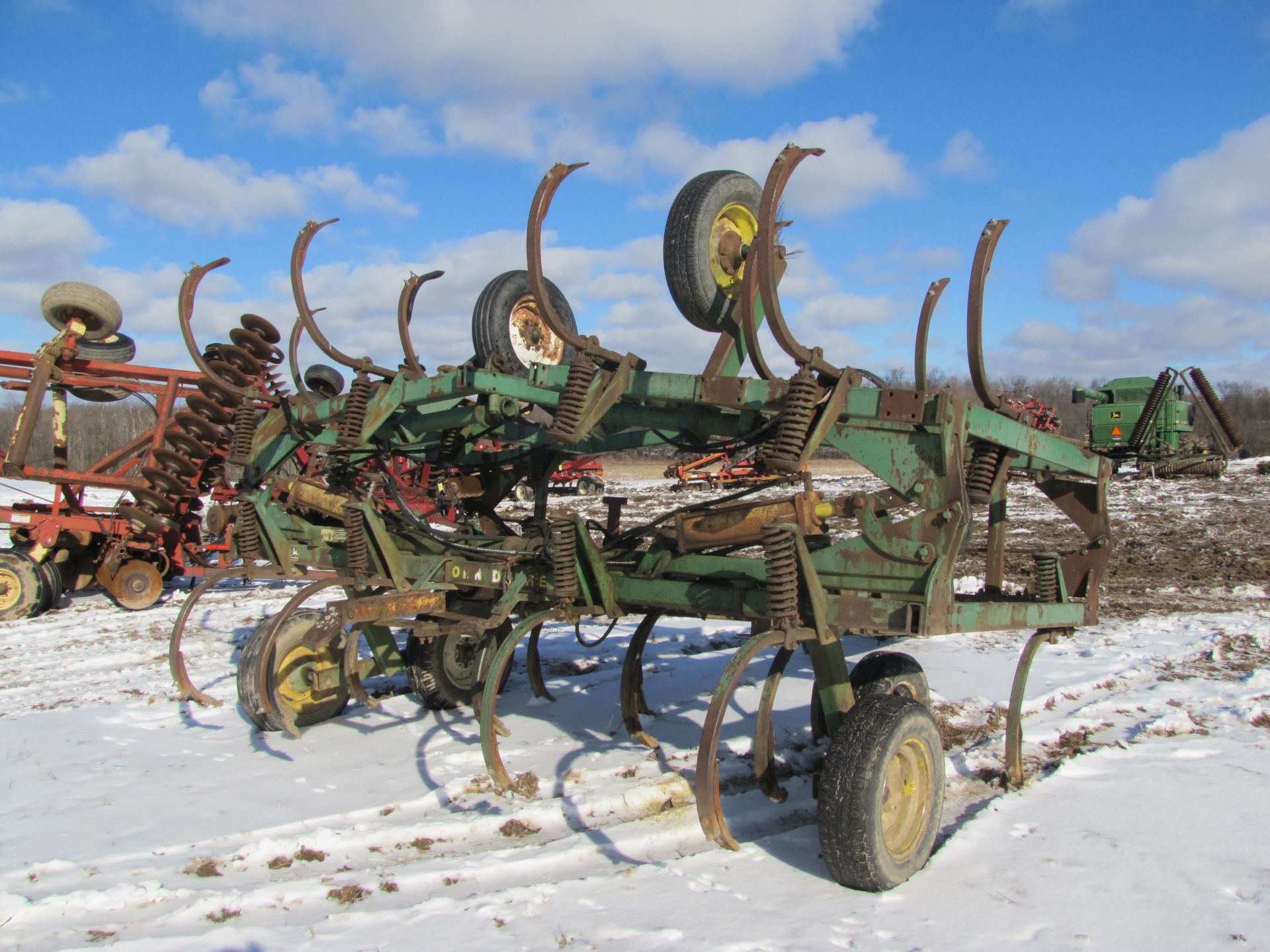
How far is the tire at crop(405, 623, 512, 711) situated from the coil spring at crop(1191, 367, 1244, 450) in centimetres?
1869

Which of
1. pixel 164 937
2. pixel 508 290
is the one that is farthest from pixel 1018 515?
pixel 164 937

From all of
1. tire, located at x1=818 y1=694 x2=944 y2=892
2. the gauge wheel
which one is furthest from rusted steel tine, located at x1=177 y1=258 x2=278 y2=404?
the gauge wheel

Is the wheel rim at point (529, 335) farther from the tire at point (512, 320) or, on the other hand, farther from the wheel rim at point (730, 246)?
the wheel rim at point (730, 246)

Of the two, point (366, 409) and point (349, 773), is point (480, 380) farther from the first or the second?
point (349, 773)

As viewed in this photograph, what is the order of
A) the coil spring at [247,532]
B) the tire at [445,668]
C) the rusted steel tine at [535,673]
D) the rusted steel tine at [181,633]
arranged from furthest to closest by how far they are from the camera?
the rusted steel tine at [535,673]
the tire at [445,668]
the coil spring at [247,532]
the rusted steel tine at [181,633]

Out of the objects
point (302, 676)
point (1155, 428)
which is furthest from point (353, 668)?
point (1155, 428)

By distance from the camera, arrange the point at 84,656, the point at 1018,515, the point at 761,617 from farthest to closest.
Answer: the point at 1018,515, the point at 84,656, the point at 761,617

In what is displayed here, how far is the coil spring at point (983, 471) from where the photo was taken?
4.39 metres

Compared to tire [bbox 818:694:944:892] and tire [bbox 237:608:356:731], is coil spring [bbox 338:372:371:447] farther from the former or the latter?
tire [bbox 818:694:944:892]

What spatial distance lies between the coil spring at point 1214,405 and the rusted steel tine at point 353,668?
19717 millimetres

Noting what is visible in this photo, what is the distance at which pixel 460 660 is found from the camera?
658 centimetres

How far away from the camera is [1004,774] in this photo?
199 inches

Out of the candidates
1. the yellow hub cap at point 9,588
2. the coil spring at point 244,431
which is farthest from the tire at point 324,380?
the yellow hub cap at point 9,588

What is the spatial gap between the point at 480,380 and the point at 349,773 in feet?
7.82
